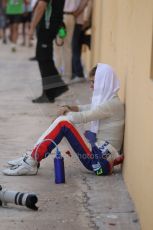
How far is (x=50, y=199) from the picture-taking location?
5.79 m

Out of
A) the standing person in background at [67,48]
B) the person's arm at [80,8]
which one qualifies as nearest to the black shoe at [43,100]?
the person's arm at [80,8]

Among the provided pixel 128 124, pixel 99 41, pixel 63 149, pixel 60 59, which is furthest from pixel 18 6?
pixel 128 124

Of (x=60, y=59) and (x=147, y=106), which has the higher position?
(x=147, y=106)

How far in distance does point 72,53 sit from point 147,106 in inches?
287

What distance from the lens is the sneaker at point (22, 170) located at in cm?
638

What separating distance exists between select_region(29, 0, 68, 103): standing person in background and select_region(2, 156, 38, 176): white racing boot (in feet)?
11.5

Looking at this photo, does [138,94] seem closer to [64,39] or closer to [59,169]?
[59,169]

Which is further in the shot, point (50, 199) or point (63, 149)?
point (63, 149)

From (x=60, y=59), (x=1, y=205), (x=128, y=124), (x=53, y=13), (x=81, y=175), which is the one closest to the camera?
(x=1, y=205)

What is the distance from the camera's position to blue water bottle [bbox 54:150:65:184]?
6.16 meters

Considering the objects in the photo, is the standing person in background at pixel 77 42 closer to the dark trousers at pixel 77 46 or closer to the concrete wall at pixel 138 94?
the dark trousers at pixel 77 46

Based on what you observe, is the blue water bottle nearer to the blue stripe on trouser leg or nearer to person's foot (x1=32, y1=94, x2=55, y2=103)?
the blue stripe on trouser leg

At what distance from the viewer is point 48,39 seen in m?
9.84

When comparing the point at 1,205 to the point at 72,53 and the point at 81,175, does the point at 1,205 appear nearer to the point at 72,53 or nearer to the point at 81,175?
the point at 81,175
